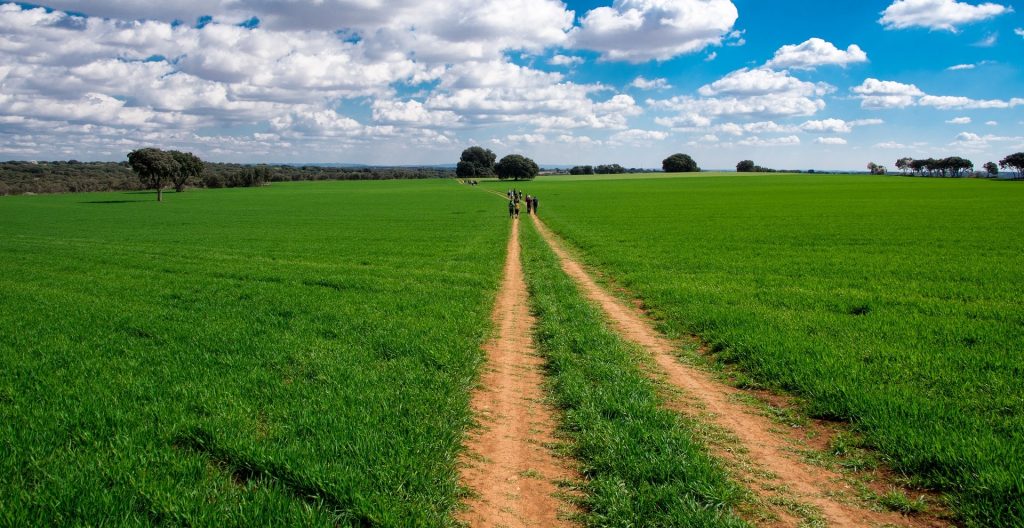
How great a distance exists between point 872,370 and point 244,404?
8.30 meters

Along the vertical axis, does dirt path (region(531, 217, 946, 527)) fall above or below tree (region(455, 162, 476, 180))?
below

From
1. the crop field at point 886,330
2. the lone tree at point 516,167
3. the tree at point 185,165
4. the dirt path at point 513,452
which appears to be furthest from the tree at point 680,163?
the dirt path at point 513,452

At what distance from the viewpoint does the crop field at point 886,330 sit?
5.20 m

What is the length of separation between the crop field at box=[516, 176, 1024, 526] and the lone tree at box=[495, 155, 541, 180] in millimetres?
136145

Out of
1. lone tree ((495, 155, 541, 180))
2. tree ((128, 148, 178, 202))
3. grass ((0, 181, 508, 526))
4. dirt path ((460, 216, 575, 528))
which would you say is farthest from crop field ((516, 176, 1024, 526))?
lone tree ((495, 155, 541, 180))

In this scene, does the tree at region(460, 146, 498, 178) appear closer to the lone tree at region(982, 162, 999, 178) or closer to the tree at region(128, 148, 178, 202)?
the tree at region(128, 148, 178, 202)

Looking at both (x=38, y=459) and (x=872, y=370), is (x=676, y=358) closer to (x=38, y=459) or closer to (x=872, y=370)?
(x=872, y=370)

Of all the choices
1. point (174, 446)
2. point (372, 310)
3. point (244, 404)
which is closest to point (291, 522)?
point (174, 446)

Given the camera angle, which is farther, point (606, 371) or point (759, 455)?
point (606, 371)

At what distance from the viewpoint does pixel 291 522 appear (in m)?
4.27

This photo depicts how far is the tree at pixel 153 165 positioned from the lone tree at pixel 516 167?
3688 inches

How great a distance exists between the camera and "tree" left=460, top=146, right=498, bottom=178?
188625mm

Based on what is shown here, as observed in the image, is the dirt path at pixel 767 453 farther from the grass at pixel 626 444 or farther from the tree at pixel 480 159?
the tree at pixel 480 159

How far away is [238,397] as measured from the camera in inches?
261
